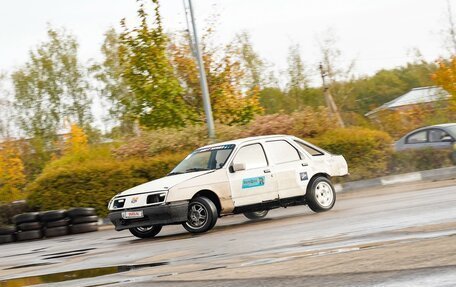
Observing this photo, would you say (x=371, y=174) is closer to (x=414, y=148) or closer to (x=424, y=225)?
(x=414, y=148)

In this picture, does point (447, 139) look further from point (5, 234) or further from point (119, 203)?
point (119, 203)

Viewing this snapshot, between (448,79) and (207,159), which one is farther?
(448,79)

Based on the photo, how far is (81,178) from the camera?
22812mm

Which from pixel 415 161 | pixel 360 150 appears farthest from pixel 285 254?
pixel 415 161

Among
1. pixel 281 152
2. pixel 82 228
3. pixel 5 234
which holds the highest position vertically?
pixel 281 152

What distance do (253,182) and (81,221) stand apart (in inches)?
273

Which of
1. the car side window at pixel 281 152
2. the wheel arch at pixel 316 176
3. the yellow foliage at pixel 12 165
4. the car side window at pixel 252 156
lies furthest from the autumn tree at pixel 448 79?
the car side window at pixel 252 156

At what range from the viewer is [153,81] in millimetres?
31266

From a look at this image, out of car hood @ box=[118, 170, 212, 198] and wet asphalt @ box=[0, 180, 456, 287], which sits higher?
car hood @ box=[118, 170, 212, 198]

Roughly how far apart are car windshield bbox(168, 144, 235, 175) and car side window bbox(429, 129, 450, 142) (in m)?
12.4

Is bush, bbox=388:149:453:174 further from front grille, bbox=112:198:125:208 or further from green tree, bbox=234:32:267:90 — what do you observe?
green tree, bbox=234:32:267:90

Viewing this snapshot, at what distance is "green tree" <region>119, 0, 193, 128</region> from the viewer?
30.7 metres

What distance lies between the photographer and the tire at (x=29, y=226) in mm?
20203

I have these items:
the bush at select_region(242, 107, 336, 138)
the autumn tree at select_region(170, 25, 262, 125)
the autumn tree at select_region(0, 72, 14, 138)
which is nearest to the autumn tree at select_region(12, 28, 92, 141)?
the autumn tree at select_region(0, 72, 14, 138)
